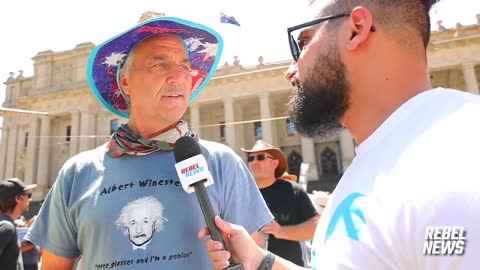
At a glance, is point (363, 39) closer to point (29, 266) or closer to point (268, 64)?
point (29, 266)

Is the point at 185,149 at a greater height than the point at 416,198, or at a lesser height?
greater

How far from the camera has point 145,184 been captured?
1.97m

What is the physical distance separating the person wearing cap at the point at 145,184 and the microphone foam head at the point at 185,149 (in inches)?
7.3

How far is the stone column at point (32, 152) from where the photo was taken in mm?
44531

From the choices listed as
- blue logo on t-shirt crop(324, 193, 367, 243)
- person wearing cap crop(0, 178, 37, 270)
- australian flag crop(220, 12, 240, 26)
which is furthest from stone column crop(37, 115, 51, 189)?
blue logo on t-shirt crop(324, 193, 367, 243)

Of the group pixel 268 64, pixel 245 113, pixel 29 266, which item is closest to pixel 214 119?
pixel 245 113

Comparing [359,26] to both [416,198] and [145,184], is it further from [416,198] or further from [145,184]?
[145,184]

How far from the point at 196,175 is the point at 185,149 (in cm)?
19

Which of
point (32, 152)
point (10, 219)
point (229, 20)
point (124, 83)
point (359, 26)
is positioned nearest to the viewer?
point (359, 26)

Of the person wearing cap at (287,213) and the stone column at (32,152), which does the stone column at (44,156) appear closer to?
the stone column at (32,152)

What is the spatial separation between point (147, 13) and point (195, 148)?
0.94 metres

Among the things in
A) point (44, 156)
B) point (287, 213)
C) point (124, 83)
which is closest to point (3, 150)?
point (44, 156)

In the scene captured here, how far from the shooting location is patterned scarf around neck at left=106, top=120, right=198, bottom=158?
83.4 inches

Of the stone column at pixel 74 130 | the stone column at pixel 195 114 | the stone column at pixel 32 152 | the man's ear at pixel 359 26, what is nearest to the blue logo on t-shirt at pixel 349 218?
the man's ear at pixel 359 26
